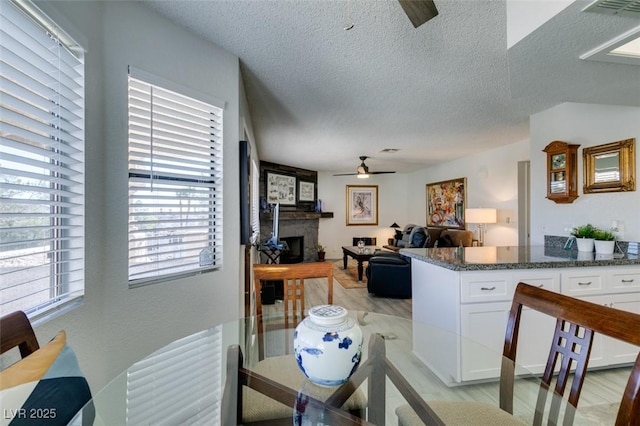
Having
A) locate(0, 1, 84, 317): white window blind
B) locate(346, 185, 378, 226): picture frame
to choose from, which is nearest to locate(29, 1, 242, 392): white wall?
locate(0, 1, 84, 317): white window blind

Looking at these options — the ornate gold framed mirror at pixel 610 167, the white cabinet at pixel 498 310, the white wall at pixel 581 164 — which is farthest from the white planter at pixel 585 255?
the ornate gold framed mirror at pixel 610 167

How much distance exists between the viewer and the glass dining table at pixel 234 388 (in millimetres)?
1016

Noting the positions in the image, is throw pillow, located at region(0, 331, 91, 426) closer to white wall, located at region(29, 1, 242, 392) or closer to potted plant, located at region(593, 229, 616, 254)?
white wall, located at region(29, 1, 242, 392)

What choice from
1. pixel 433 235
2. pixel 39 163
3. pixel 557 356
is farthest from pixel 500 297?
pixel 433 235

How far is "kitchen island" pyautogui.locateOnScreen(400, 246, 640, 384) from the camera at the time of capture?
2023mm

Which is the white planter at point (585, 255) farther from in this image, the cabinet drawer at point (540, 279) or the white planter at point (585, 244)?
the cabinet drawer at point (540, 279)

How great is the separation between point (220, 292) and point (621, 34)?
8.92 ft

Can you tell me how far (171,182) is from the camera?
1.79 meters

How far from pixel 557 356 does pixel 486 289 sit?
97 centimetres

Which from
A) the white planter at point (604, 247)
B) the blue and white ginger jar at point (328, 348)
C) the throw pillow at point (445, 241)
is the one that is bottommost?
the throw pillow at point (445, 241)

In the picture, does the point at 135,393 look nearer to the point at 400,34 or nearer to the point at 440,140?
the point at 400,34

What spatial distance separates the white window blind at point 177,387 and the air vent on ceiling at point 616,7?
2.31 meters

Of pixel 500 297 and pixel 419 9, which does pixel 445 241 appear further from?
pixel 419 9

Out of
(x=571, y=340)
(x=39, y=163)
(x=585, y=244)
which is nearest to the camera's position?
(x=571, y=340)
